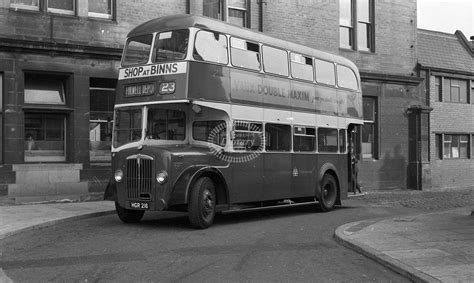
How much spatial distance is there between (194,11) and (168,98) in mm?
8733

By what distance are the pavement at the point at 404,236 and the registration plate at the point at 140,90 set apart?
3.27 metres

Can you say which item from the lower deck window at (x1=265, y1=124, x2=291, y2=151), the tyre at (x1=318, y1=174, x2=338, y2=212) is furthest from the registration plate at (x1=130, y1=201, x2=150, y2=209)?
the tyre at (x1=318, y1=174, x2=338, y2=212)

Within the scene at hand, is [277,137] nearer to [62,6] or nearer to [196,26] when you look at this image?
[196,26]

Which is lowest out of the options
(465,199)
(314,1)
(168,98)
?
(465,199)

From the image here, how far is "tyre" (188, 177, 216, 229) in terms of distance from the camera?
417 inches

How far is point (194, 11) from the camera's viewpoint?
18.7 metres

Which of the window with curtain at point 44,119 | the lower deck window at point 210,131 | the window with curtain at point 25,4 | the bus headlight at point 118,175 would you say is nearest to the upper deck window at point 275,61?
the lower deck window at point 210,131

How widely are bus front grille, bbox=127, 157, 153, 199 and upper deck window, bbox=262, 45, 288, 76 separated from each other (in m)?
4.00

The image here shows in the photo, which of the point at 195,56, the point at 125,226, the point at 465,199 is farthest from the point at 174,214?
the point at 465,199

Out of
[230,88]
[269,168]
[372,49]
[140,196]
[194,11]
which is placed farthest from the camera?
[372,49]

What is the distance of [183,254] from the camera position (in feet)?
27.2

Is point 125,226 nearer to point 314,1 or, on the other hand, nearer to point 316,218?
point 316,218

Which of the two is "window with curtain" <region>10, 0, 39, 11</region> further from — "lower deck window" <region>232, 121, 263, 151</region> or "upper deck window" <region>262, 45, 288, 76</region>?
"lower deck window" <region>232, 121, 263, 151</region>

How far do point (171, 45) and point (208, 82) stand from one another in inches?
43.6
